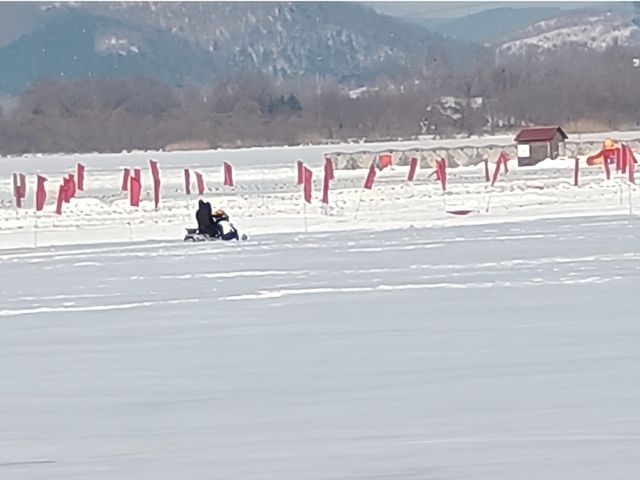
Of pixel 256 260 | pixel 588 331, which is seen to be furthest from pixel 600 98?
pixel 588 331

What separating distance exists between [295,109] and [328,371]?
134 m

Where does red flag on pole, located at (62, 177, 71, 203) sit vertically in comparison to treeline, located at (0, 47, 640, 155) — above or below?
below

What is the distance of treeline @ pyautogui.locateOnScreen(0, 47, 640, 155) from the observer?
12650cm

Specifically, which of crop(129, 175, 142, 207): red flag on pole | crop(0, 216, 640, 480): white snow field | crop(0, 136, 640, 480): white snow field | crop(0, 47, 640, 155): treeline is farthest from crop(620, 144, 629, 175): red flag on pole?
crop(0, 47, 640, 155): treeline

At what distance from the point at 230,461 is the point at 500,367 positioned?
10.3 feet

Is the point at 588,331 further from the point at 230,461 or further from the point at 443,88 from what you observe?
the point at 443,88

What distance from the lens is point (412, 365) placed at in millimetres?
11141

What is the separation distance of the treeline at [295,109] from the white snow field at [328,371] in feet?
318

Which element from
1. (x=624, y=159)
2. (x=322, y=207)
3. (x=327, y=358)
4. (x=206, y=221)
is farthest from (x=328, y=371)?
(x=624, y=159)

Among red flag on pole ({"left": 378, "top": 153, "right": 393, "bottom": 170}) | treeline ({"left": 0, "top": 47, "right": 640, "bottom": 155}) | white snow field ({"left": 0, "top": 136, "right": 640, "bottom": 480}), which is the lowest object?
white snow field ({"left": 0, "top": 136, "right": 640, "bottom": 480})

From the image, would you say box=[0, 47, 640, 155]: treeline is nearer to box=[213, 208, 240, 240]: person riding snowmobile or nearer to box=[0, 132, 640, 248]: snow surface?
box=[0, 132, 640, 248]: snow surface

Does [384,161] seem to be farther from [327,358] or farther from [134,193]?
[327,358]

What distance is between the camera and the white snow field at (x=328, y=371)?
8266mm

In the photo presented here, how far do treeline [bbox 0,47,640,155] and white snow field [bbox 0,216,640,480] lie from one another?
318ft
